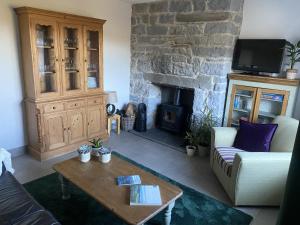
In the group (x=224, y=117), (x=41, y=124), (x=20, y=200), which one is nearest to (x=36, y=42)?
(x=41, y=124)

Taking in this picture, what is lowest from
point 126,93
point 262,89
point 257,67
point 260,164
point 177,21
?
point 260,164

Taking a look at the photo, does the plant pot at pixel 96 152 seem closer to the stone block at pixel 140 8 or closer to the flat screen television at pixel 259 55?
the flat screen television at pixel 259 55

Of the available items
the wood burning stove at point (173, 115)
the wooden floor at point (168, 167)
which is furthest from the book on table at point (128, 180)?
the wood burning stove at point (173, 115)

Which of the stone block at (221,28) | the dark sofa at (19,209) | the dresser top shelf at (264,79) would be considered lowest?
the dark sofa at (19,209)

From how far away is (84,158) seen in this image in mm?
2408

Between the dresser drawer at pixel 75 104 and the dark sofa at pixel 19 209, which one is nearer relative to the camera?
the dark sofa at pixel 19 209

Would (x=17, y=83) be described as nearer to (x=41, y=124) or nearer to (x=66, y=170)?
(x=41, y=124)

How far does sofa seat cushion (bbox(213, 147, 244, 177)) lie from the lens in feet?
Result: 8.45

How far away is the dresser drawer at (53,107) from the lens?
3182 mm

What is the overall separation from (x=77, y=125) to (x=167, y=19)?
2.30m

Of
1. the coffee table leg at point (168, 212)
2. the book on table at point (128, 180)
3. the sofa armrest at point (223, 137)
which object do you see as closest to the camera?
the coffee table leg at point (168, 212)

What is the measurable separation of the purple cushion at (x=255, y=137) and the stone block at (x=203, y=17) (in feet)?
5.09

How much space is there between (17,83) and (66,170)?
1.69m

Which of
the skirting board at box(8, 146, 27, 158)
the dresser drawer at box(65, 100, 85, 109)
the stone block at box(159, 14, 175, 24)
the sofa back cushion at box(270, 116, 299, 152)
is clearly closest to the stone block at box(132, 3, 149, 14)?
the stone block at box(159, 14, 175, 24)
